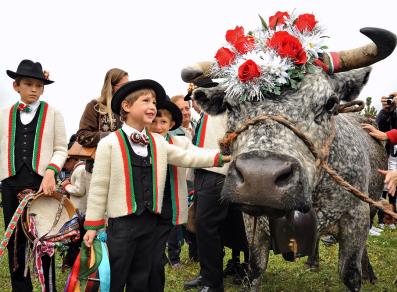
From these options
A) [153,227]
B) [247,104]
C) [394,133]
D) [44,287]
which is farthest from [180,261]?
[247,104]

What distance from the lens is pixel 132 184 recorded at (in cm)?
336

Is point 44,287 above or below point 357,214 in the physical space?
below

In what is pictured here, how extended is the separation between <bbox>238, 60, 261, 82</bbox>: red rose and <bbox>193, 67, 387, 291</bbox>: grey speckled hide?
0.18 meters

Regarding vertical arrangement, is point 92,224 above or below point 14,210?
above

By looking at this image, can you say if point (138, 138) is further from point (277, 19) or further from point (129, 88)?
point (277, 19)

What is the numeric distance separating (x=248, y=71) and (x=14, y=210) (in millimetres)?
2600

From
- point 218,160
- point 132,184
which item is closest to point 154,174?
point 132,184

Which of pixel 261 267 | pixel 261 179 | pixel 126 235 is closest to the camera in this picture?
pixel 261 179

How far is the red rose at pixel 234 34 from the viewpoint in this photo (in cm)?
329

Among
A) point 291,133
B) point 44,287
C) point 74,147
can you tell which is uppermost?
point 291,133

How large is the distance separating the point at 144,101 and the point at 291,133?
129cm

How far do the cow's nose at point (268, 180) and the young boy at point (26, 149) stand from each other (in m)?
2.20

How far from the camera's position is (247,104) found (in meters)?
3.02

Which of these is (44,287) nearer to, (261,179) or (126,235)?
(126,235)
